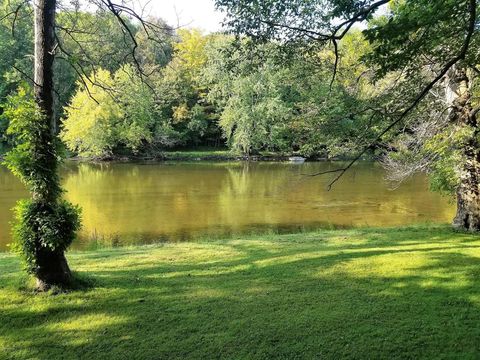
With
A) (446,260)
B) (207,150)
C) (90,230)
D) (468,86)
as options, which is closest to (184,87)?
(207,150)

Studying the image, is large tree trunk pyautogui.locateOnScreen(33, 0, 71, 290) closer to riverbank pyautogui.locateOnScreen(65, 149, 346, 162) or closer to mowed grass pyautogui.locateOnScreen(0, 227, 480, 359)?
mowed grass pyautogui.locateOnScreen(0, 227, 480, 359)

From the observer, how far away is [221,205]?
16.9 m

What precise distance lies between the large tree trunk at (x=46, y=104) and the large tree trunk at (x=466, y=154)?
776 centimetres

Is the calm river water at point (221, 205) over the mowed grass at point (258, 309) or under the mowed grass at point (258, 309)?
over

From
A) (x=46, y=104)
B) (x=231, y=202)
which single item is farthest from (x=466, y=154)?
(x=231, y=202)

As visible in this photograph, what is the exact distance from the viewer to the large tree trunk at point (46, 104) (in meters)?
5.05

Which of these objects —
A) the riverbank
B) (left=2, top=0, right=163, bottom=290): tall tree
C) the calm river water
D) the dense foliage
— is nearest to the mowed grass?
(left=2, top=0, right=163, bottom=290): tall tree

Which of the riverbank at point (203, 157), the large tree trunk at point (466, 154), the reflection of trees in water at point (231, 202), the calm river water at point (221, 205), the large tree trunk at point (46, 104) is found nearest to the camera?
the large tree trunk at point (46, 104)

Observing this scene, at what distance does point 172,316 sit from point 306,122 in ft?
25.8

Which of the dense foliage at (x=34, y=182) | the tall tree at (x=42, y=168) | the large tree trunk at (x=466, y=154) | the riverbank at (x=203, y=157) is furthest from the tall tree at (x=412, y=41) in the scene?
the riverbank at (x=203, y=157)

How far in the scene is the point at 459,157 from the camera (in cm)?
848

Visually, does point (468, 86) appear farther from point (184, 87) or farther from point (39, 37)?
point (184, 87)

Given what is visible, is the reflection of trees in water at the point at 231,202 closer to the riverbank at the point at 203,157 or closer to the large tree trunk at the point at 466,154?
the large tree trunk at the point at 466,154

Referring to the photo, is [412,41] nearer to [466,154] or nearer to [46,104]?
[46,104]
